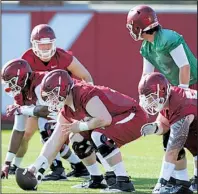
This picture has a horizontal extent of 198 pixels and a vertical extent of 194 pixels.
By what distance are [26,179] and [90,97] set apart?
0.82 meters

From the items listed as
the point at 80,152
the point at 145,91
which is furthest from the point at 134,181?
the point at 145,91

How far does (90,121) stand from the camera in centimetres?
701

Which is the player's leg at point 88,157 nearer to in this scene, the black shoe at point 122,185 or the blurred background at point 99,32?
the black shoe at point 122,185

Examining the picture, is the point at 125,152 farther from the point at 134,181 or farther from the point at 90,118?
the point at 90,118

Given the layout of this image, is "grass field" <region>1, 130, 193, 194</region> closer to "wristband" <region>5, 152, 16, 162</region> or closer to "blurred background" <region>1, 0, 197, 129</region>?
"wristband" <region>5, 152, 16, 162</region>

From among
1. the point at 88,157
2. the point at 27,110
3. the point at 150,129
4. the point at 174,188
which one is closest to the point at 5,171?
the point at 27,110

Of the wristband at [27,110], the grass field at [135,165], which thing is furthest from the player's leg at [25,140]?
the wristband at [27,110]

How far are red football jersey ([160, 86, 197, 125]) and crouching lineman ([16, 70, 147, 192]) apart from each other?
370mm

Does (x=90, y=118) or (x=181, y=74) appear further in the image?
(x=181, y=74)

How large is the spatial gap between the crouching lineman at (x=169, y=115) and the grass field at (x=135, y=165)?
13.6 inches

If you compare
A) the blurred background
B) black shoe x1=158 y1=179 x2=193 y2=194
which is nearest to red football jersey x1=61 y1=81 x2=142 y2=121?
black shoe x1=158 y1=179 x2=193 y2=194

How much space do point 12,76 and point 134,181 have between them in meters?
1.43

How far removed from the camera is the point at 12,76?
25.5ft

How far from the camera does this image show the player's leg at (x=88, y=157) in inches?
291
